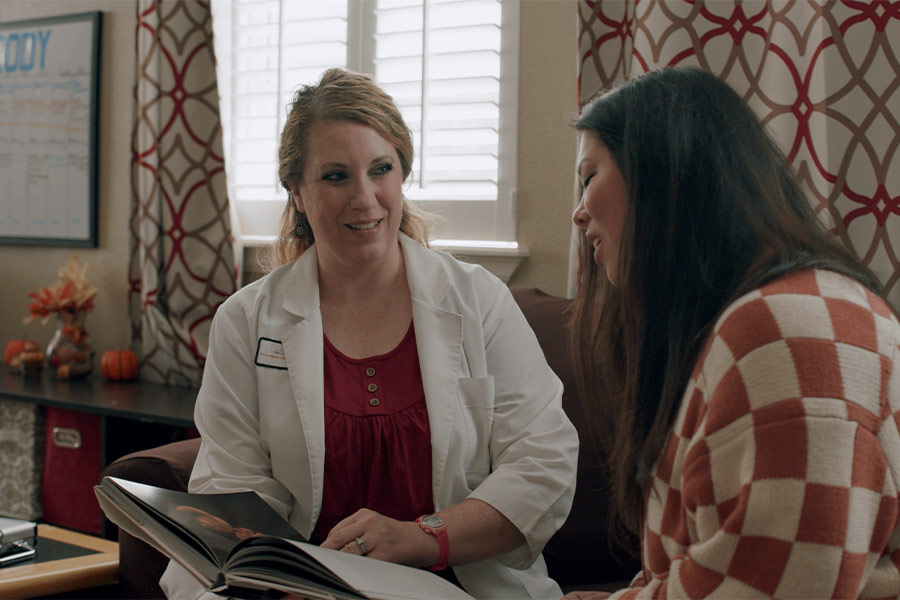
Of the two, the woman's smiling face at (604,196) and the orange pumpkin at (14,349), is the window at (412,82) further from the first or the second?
the woman's smiling face at (604,196)

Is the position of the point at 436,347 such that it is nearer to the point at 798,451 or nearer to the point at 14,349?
the point at 798,451

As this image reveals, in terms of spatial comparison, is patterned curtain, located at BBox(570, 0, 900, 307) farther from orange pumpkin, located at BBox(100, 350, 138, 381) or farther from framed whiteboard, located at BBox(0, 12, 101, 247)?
framed whiteboard, located at BBox(0, 12, 101, 247)

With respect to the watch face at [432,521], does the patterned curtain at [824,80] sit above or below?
above

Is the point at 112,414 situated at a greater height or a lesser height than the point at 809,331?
lesser

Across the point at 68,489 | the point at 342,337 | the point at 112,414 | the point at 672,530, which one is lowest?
the point at 68,489

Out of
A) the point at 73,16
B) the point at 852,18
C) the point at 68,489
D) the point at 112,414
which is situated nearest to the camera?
the point at 852,18

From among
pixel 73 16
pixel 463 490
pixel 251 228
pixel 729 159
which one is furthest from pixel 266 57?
pixel 729 159

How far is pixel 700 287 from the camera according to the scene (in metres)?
0.85

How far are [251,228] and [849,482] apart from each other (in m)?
2.59

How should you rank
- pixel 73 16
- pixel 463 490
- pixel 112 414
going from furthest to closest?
pixel 73 16, pixel 112 414, pixel 463 490

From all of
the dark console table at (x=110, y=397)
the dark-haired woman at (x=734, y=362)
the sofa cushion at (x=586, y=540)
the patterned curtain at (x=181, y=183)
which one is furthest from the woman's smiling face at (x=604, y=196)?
the patterned curtain at (x=181, y=183)

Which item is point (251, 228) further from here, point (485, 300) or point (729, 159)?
point (729, 159)

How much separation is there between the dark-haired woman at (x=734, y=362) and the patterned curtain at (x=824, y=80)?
0.97 metres

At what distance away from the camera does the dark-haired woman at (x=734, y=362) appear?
2.29ft
